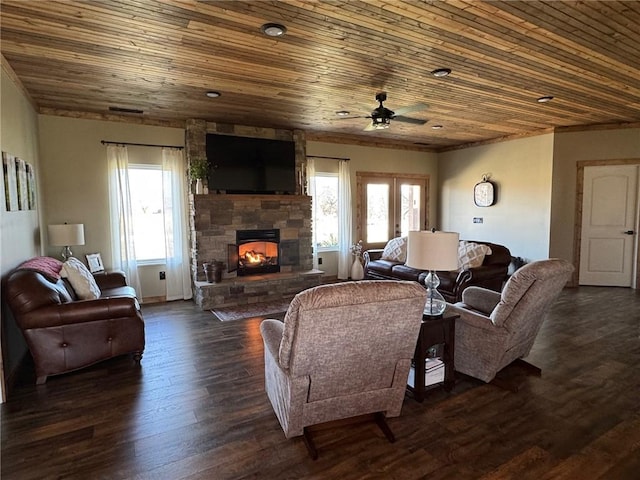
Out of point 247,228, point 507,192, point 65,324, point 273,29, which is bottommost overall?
point 65,324

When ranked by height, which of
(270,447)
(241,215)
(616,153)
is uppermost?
(616,153)

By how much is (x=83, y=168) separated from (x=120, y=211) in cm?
76

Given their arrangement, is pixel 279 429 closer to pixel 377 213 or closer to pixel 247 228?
pixel 247 228

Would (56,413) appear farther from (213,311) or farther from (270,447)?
(213,311)

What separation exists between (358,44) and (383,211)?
17.0 feet

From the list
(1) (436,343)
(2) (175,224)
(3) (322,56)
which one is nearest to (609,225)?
(1) (436,343)

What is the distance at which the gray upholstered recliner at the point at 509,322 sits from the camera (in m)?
2.83

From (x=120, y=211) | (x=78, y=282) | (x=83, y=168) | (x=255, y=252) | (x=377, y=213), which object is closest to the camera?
(x=78, y=282)

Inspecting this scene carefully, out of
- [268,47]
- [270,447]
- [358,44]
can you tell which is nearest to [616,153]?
[358,44]

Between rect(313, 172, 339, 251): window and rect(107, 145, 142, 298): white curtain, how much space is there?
127 inches

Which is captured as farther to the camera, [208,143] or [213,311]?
[208,143]

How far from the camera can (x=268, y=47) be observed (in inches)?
126

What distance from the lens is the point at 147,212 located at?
580 cm

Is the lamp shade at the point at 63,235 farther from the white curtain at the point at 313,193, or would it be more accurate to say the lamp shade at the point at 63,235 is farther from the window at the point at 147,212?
the white curtain at the point at 313,193
